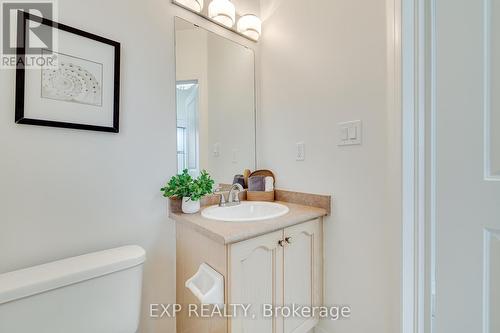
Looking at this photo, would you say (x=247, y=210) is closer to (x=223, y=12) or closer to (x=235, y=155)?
(x=235, y=155)

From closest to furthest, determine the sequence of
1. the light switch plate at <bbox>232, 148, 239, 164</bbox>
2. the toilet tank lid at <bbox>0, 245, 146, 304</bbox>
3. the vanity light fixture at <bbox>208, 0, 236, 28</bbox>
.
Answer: the toilet tank lid at <bbox>0, 245, 146, 304</bbox>
the vanity light fixture at <bbox>208, 0, 236, 28</bbox>
the light switch plate at <bbox>232, 148, 239, 164</bbox>

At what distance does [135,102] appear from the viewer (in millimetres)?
1088

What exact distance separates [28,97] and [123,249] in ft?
2.22

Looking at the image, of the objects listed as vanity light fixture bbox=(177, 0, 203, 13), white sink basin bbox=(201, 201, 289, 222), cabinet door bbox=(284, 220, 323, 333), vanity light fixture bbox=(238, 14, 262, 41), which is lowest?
cabinet door bbox=(284, 220, 323, 333)

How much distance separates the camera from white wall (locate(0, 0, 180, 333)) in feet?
2.65

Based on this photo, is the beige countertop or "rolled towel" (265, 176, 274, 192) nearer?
the beige countertop

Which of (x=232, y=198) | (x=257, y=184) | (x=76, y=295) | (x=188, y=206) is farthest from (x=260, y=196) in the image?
(x=76, y=295)

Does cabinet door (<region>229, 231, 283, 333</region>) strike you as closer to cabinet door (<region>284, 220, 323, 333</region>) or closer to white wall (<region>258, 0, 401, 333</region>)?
cabinet door (<region>284, 220, 323, 333</region>)

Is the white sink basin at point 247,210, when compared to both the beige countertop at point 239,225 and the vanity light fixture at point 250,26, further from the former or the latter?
the vanity light fixture at point 250,26

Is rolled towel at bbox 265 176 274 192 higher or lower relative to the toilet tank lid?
higher

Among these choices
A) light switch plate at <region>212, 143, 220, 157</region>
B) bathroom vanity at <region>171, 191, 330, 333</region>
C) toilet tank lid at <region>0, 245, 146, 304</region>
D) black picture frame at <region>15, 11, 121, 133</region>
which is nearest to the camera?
toilet tank lid at <region>0, 245, 146, 304</region>

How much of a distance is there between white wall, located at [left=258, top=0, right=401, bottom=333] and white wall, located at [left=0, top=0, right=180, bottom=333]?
2.43ft

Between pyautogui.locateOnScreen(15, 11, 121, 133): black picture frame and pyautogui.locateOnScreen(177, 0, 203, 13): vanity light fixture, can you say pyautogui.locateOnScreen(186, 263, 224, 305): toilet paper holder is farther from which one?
pyautogui.locateOnScreen(177, 0, 203, 13): vanity light fixture

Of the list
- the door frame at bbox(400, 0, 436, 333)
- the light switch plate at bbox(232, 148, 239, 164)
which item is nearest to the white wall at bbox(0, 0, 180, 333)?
the light switch plate at bbox(232, 148, 239, 164)
